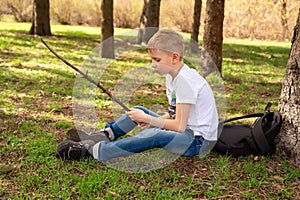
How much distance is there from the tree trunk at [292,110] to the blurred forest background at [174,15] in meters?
13.3

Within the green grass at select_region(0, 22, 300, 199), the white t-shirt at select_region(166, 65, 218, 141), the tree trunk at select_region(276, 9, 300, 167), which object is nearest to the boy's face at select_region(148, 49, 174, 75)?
the white t-shirt at select_region(166, 65, 218, 141)

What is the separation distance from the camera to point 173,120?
10.1ft

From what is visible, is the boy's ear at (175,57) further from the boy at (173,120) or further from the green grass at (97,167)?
the green grass at (97,167)

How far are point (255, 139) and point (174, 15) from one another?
16.8m

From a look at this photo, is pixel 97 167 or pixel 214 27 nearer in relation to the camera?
pixel 97 167

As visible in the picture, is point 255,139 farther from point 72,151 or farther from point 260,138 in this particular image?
point 72,151

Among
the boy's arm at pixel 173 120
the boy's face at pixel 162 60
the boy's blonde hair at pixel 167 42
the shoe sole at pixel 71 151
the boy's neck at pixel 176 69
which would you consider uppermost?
the boy's blonde hair at pixel 167 42

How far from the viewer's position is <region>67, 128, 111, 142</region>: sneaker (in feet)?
11.5

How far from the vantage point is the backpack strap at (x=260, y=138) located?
11.0 feet

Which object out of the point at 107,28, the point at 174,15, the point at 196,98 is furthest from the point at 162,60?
the point at 174,15

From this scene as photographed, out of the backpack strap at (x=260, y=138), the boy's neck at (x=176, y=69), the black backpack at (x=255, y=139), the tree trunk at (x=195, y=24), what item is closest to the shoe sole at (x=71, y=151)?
the boy's neck at (x=176, y=69)

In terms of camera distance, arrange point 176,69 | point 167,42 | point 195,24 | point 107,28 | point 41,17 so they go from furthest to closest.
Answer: point 41,17 < point 195,24 < point 107,28 < point 176,69 < point 167,42

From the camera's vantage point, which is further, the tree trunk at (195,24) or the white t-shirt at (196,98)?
the tree trunk at (195,24)

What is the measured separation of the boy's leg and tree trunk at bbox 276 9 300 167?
811 millimetres
